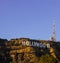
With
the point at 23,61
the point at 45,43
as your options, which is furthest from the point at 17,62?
the point at 45,43

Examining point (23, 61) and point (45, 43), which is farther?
point (45, 43)

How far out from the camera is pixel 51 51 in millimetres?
173750

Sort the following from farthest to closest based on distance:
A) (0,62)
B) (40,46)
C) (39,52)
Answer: (40,46), (39,52), (0,62)

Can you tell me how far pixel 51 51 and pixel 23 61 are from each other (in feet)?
65.4

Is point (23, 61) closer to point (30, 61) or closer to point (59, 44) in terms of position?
point (30, 61)

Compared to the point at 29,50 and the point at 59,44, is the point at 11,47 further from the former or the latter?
the point at 59,44

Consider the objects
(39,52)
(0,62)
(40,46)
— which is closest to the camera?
(0,62)

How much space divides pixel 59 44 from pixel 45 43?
6180 millimetres

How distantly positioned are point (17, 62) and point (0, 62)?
20.3 ft

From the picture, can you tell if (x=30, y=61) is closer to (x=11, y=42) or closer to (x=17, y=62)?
(x=17, y=62)

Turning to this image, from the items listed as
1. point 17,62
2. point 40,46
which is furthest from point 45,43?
point 17,62

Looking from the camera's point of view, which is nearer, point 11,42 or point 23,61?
point 23,61

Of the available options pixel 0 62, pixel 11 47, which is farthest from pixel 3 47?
pixel 0 62

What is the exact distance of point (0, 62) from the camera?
509 ft
